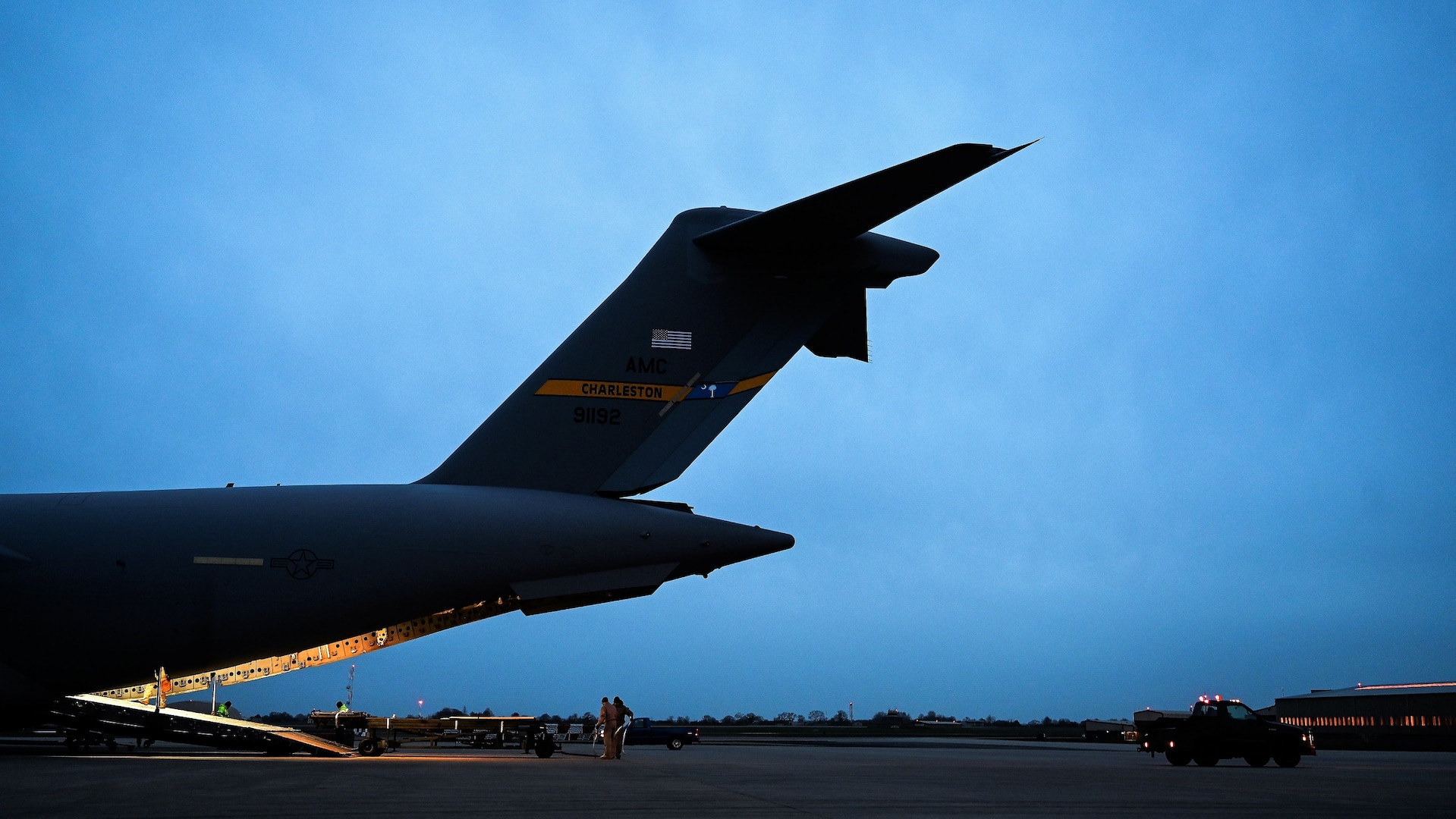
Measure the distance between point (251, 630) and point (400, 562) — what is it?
163 centimetres

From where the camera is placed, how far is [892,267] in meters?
11.4

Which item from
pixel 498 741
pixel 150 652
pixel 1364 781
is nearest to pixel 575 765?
pixel 150 652

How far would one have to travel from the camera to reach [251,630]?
10.2 metres

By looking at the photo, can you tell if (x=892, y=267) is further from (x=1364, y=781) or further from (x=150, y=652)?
(x=150, y=652)

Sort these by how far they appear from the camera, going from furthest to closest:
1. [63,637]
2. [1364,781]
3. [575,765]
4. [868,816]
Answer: [575,765] < [1364,781] < [63,637] < [868,816]

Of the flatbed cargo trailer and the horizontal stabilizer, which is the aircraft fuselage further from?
the flatbed cargo trailer

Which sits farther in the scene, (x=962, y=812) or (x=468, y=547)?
(x=468, y=547)

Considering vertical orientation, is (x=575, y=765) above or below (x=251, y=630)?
below

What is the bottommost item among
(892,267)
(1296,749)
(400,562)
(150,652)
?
(1296,749)

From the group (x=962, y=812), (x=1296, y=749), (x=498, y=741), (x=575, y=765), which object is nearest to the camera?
(x=962, y=812)

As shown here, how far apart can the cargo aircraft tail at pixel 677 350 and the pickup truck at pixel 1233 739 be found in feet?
32.8

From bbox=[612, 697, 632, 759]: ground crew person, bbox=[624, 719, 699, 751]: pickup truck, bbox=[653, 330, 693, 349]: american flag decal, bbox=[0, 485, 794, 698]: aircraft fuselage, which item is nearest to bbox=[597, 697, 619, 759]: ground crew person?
bbox=[612, 697, 632, 759]: ground crew person

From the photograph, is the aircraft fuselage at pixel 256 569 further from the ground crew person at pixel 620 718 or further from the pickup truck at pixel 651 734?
the pickup truck at pixel 651 734

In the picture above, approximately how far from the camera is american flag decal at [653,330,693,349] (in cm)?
1127
